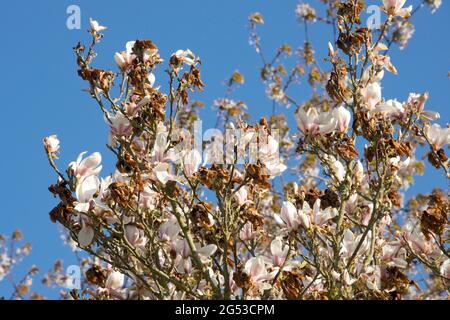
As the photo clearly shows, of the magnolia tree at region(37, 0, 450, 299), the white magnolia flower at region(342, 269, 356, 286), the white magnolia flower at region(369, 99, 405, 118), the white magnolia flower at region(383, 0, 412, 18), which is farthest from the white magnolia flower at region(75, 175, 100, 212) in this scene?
the white magnolia flower at region(383, 0, 412, 18)

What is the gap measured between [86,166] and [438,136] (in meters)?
1.67

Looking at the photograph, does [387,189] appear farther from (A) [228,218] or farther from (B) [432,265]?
(A) [228,218]

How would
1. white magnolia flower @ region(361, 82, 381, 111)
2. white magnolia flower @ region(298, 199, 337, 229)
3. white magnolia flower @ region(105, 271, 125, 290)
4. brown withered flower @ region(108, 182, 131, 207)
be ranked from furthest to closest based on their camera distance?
white magnolia flower @ region(361, 82, 381, 111), white magnolia flower @ region(105, 271, 125, 290), white magnolia flower @ region(298, 199, 337, 229), brown withered flower @ region(108, 182, 131, 207)

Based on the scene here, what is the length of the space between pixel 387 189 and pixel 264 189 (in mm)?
622

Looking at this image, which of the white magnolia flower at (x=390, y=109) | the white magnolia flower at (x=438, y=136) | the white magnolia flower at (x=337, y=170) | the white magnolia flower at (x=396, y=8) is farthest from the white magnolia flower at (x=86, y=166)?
the white magnolia flower at (x=396, y=8)

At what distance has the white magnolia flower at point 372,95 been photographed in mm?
3527

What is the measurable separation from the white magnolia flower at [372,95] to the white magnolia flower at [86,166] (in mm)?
1353

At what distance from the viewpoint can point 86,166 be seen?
3.12 metres

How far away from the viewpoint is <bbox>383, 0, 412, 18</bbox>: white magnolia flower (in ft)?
12.8

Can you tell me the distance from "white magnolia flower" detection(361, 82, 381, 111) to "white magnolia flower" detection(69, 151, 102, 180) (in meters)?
A: 1.35

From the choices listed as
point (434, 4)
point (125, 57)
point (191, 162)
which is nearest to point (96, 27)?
point (125, 57)

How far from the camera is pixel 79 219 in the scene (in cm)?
309

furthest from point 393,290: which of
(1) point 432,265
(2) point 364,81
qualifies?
(2) point 364,81

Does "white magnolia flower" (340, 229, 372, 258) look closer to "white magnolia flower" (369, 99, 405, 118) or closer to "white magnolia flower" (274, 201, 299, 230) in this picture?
"white magnolia flower" (274, 201, 299, 230)
